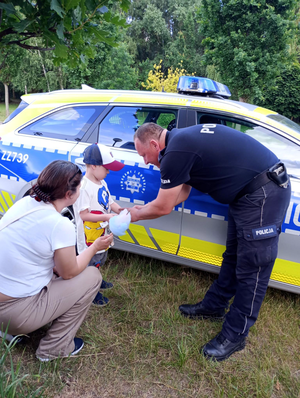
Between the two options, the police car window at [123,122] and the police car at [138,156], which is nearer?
the police car at [138,156]

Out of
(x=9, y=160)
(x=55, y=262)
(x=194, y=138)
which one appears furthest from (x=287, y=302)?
(x=9, y=160)

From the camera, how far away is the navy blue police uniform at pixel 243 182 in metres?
1.92

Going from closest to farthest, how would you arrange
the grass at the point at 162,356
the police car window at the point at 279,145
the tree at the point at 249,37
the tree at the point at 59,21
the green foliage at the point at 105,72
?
1. the tree at the point at 59,21
2. the grass at the point at 162,356
3. the police car window at the point at 279,145
4. the tree at the point at 249,37
5. the green foliage at the point at 105,72

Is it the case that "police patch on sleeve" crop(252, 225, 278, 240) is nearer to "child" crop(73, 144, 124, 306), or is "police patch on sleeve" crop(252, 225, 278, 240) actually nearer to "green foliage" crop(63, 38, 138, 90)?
"child" crop(73, 144, 124, 306)

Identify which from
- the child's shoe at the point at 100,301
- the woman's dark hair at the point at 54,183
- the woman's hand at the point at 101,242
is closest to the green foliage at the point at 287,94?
the child's shoe at the point at 100,301

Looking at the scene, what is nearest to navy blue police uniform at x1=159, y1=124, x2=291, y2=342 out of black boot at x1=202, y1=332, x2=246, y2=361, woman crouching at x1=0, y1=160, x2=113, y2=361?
black boot at x1=202, y1=332, x2=246, y2=361

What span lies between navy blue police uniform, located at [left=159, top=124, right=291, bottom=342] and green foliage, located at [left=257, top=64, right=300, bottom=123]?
1410 centimetres

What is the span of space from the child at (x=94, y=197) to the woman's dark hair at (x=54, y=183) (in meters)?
0.45

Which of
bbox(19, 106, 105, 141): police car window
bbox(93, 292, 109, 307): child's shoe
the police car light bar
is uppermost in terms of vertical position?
the police car light bar

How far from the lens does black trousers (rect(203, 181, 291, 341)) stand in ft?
6.37

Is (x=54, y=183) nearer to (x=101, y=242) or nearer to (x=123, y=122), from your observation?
(x=101, y=242)

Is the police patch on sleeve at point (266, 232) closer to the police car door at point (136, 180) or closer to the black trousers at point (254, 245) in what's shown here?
the black trousers at point (254, 245)

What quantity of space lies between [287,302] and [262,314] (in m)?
0.33

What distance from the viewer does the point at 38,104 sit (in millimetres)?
3113
